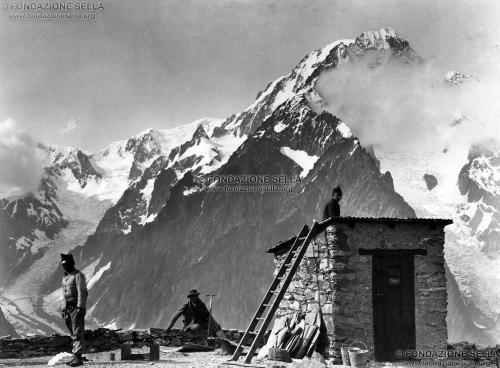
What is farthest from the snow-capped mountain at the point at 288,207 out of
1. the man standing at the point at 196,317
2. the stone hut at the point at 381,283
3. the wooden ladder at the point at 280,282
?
the stone hut at the point at 381,283

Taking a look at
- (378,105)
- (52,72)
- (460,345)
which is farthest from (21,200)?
(460,345)

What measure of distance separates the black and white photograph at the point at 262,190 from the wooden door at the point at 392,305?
39mm

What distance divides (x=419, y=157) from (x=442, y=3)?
6552cm

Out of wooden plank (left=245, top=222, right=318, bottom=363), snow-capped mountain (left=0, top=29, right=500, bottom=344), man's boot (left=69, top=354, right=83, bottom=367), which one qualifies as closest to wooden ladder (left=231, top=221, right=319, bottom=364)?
wooden plank (left=245, top=222, right=318, bottom=363)

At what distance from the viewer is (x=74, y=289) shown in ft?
40.4

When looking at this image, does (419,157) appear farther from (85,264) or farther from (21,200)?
(21,200)

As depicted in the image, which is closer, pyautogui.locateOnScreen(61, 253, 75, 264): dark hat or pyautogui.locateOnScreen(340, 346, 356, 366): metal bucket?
pyautogui.locateOnScreen(340, 346, 356, 366): metal bucket

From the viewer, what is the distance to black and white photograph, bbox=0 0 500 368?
540 inches

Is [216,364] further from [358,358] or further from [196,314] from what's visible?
[196,314]

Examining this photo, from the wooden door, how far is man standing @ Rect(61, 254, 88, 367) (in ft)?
22.6

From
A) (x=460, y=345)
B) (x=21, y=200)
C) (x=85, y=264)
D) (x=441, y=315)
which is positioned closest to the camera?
(x=441, y=315)

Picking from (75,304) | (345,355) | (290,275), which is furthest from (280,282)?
(75,304)

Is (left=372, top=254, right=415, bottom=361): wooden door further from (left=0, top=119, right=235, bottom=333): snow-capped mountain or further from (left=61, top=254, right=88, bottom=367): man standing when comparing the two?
(left=0, top=119, right=235, bottom=333): snow-capped mountain

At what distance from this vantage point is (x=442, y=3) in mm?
35844
